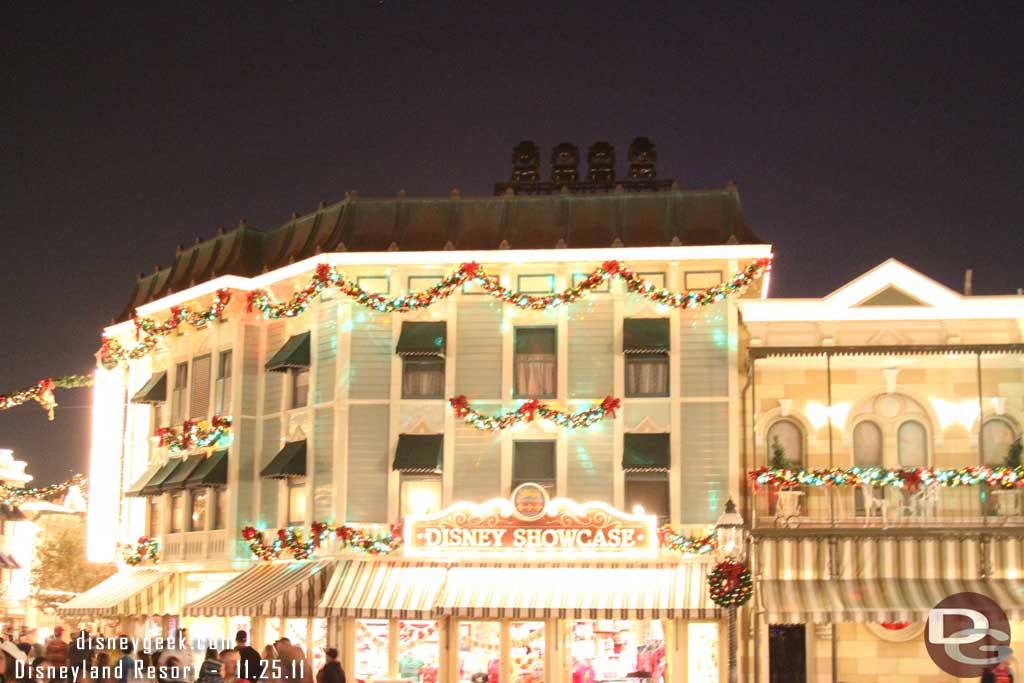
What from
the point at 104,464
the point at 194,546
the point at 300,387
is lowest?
the point at 194,546

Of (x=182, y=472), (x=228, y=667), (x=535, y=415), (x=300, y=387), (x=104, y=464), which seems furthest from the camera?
(x=104, y=464)

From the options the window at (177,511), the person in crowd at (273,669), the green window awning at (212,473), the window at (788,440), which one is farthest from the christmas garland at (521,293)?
the person in crowd at (273,669)

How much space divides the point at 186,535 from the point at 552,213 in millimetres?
11661

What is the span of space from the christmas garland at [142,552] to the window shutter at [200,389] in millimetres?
3426

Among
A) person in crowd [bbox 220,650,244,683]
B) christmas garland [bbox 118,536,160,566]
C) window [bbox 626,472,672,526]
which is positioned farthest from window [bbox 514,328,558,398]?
person in crowd [bbox 220,650,244,683]

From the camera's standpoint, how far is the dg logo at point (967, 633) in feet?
91.1

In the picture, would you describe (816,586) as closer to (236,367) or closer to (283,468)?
(283,468)

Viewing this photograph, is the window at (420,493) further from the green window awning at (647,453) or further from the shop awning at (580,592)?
the green window awning at (647,453)

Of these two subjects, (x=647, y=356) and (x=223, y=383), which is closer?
(x=647, y=356)

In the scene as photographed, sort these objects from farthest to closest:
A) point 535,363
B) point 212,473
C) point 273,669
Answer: point 212,473
point 535,363
point 273,669

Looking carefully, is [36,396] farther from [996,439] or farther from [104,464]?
[996,439]

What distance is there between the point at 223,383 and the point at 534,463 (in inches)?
318

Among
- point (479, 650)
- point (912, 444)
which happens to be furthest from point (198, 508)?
point (912, 444)

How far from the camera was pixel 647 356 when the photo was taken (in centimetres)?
3177
